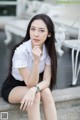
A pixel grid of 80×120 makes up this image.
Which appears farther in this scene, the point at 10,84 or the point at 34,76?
the point at 10,84

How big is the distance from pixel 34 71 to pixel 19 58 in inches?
7.4

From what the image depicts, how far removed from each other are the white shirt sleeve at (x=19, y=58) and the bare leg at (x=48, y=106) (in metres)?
0.28

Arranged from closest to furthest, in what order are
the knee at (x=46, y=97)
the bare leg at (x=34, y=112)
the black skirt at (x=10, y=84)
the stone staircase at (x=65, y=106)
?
the bare leg at (x=34, y=112)
the knee at (x=46, y=97)
the black skirt at (x=10, y=84)
the stone staircase at (x=65, y=106)

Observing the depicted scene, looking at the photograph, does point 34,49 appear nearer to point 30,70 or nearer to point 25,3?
point 30,70

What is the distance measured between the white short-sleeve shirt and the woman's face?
91 mm

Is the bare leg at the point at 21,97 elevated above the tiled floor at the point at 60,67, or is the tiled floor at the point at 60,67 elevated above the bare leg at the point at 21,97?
the bare leg at the point at 21,97

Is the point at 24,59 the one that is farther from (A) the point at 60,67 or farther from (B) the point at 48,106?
(A) the point at 60,67

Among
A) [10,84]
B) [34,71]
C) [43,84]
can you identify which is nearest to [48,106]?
[43,84]

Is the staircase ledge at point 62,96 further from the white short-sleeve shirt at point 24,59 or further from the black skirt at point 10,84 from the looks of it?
the white short-sleeve shirt at point 24,59

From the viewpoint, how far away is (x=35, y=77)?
2.48 metres

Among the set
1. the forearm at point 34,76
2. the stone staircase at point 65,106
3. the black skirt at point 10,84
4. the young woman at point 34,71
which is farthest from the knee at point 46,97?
the stone staircase at point 65,106

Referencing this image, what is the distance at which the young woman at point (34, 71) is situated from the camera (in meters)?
2.46

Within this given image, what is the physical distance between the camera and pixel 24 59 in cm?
259

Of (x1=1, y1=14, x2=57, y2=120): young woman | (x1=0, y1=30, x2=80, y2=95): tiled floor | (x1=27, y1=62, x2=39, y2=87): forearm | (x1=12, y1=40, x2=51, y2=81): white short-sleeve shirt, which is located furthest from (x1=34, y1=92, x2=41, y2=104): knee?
(x1=0, y1=30, x2=80, y2=95): tiled floor
